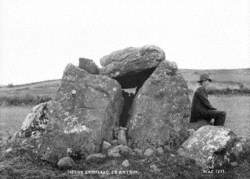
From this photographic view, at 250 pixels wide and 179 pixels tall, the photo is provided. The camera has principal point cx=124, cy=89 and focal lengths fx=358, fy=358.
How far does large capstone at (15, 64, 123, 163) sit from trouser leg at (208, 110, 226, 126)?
10.7 ft

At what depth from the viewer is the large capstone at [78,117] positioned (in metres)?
11.1

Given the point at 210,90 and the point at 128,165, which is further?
the point at 210,90

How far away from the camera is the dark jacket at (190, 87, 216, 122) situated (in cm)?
1293

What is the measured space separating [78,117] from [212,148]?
4.26 metres

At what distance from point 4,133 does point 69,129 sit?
6056 mm

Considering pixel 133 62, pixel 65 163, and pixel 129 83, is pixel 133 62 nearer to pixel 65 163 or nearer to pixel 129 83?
pixel 129 83

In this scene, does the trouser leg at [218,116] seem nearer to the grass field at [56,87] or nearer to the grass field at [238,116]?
the grass field at [238,116]

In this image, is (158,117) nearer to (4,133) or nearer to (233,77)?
(4,133)

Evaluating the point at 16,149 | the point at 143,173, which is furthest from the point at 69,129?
→ the point at 143,173

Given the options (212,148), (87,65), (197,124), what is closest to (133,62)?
(87,65)

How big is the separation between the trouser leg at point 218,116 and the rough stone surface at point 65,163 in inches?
212

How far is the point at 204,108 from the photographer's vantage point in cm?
1302

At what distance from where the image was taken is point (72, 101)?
11.8 meters

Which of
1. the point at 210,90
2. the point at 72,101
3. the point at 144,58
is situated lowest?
the point at 210,90
